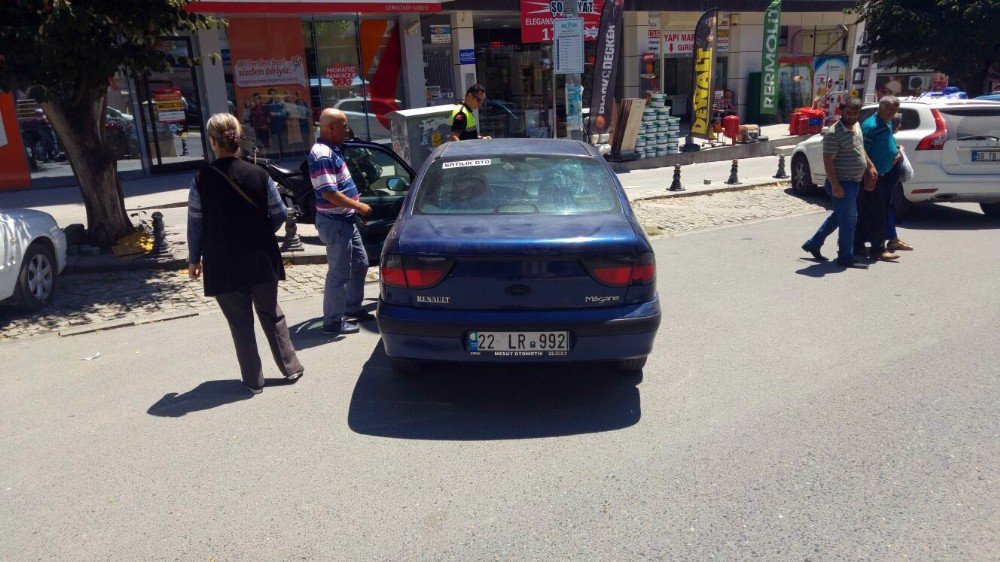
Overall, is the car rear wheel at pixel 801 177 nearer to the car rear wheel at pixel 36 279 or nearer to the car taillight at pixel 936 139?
the car taillight at pixel 936 139

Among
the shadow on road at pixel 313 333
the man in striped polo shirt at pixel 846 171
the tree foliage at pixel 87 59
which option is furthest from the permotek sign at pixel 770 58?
the shadow on road at pixel 313 333

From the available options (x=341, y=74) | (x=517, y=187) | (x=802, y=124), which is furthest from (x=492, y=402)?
(x=802, y=124)

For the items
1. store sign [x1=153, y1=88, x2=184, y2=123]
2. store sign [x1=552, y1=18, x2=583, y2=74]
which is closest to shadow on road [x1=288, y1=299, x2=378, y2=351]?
store sign [x1=552, y1=18, x2=583, y2=74]

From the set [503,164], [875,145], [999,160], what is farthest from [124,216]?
[999,160]

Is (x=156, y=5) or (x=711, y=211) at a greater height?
(x=156, y=5)

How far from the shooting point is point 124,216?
918 cm

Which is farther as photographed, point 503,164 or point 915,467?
point 503,164

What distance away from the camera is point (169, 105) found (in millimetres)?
15977

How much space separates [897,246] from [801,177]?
13.6 feet

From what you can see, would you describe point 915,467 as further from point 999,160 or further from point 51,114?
point 51,114

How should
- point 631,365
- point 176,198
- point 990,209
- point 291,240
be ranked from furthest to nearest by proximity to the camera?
point 176,198, point 990,209, point 291,240, point 631,365

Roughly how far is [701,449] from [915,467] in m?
1.04

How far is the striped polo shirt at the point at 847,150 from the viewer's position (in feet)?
24.9

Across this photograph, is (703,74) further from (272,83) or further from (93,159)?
(93,159)
